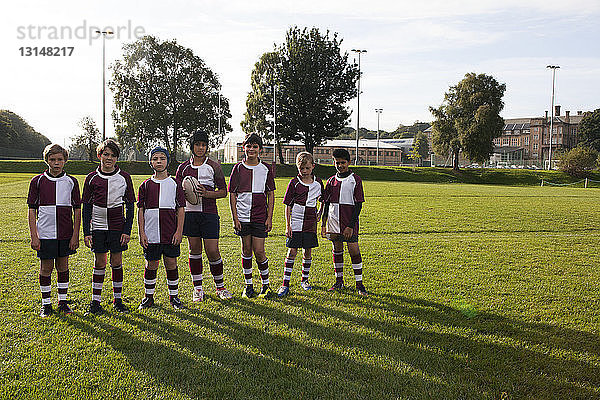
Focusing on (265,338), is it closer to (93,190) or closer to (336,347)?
(336,347)

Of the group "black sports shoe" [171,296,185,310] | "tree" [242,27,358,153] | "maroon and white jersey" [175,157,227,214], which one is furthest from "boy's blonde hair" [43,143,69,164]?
"tree" [242,27,358,153]

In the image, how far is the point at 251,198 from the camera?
221 inches

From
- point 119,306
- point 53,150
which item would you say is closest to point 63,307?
point 119,306

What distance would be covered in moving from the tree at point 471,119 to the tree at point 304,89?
1136 centimetres

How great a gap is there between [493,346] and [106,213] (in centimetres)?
400

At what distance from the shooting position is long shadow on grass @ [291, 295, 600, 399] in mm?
3547

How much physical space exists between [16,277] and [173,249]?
275 centimetres

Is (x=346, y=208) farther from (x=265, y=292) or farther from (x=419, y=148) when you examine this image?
(x=419, y=148)

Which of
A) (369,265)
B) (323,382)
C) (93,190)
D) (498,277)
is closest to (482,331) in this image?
(323,382)

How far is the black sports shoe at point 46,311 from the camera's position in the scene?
4.82m

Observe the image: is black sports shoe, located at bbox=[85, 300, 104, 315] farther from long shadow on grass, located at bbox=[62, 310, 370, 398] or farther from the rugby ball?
the rugby ball

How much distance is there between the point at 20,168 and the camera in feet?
151

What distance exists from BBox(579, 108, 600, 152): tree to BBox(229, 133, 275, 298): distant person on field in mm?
95430

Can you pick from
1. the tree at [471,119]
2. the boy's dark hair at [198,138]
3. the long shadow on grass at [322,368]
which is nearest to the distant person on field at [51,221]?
the boy's dark hair at [198,138]
